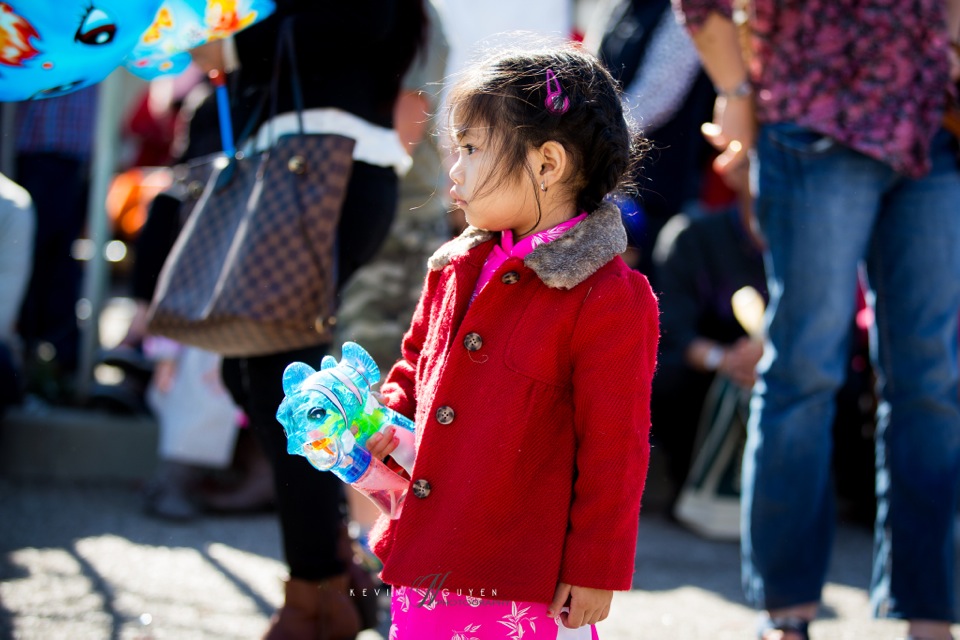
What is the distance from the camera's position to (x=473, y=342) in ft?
5.40

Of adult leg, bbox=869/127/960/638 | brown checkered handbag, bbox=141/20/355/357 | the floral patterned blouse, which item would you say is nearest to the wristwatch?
adult leg, bbox=869/127/960/638

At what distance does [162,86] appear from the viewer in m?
7.54

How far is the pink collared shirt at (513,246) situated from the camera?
1.69m

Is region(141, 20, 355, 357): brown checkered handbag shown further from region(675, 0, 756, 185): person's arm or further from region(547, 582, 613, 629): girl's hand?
region(675, 0, 756, 185): person's arm

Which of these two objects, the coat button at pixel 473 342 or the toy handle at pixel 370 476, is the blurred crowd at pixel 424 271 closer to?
the toy handle at pixel 370 476

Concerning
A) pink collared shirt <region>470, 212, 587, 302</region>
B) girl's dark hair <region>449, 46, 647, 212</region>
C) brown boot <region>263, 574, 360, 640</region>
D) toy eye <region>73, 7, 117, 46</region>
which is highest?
toy eye <region>73, 7, 117, 46</region>

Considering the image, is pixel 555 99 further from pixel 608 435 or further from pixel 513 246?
pixel 608 435

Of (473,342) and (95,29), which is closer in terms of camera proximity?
(473,342)

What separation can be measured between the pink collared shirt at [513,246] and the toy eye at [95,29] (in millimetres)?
822

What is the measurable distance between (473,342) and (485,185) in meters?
0.25

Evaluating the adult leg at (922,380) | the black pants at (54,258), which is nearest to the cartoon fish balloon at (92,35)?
the adult leg at (922,380)

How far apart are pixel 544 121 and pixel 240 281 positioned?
0.73 meters

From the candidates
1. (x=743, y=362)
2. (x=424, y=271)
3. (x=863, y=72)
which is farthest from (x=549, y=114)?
(x=743, y=362)

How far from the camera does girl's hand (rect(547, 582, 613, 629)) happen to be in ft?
5.23
